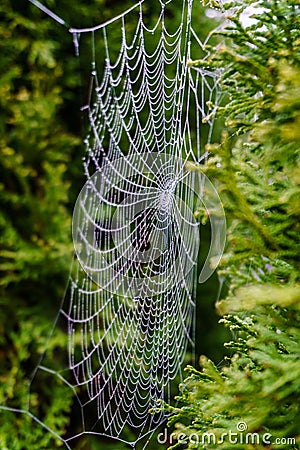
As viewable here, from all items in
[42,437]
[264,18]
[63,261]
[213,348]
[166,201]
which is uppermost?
[264,18]

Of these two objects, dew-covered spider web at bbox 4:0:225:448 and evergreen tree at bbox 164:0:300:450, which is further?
dew-covered spider web at bbox 4:0:225:448

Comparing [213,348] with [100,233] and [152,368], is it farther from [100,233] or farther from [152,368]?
[100,233]

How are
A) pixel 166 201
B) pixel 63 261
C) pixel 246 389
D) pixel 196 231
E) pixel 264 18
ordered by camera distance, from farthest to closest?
pixel 63 261 → pixel 196 231 → pixel 166 201 → pixel 264 18 → pixel 246 389

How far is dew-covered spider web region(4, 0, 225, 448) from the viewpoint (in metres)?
1.46

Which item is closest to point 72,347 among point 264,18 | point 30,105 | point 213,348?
point 213,348

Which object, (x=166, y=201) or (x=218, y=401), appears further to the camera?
(x=166, y=201)

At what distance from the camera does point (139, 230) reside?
157cm

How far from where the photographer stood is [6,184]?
6.14ft

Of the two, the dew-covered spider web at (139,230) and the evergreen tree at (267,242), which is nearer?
the evergreen tree at (267,242)

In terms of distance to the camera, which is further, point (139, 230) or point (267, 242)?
point (139, 230)

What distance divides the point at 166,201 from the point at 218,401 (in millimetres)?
853

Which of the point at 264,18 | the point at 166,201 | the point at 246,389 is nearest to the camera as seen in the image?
the point at 246,389

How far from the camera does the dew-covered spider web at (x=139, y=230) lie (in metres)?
1.46

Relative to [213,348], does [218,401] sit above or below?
above
